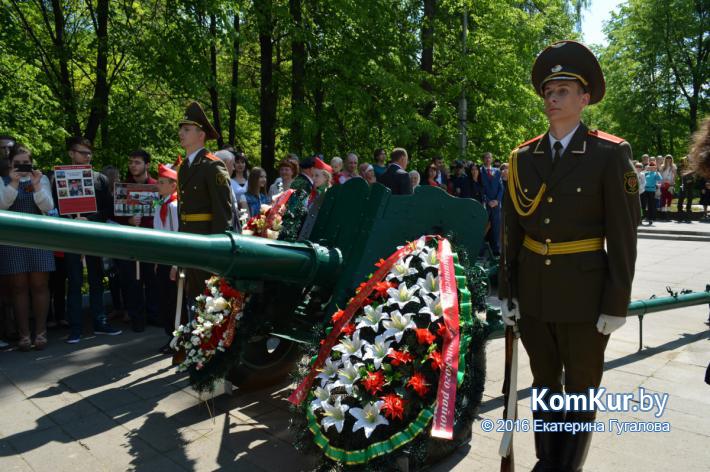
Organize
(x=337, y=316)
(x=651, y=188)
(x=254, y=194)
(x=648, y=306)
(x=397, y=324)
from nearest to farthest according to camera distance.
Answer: (x=397, y=324) < (x=337, y=316) < (x=648, y=306) < (x=254, y=194) < (x=651, y=188)

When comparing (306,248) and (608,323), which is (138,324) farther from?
(608,323)

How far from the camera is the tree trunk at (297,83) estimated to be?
41.3 feet

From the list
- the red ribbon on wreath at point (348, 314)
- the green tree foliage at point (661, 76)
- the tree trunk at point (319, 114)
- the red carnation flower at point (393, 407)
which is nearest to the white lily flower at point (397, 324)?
the red ribbon on wreath at point (348, 314)

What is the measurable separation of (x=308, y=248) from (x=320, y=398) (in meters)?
0.96

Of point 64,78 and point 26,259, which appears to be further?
point 64,78

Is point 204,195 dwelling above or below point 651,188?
below

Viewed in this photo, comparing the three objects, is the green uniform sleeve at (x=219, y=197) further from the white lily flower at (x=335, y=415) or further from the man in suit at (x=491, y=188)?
the man in suit at (x=491, y=188)

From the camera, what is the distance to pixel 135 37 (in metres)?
10.7

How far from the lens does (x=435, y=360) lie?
9.45ft

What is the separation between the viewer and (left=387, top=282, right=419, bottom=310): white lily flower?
3125mm

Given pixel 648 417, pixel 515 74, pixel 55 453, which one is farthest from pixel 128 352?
pixel 515 74

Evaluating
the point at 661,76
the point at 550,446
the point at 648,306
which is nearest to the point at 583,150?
the point at 550,446

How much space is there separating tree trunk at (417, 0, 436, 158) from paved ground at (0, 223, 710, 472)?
11396 millimetres

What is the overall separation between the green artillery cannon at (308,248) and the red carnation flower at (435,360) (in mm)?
788
